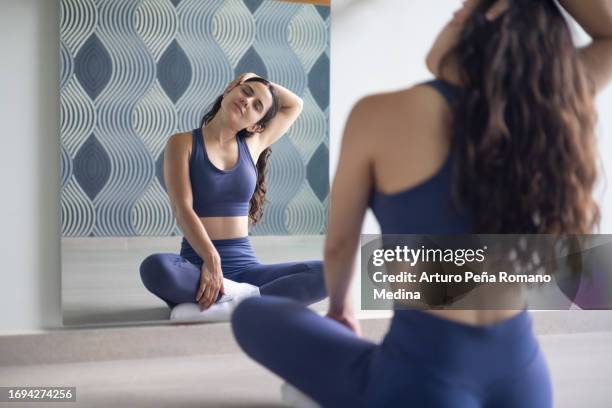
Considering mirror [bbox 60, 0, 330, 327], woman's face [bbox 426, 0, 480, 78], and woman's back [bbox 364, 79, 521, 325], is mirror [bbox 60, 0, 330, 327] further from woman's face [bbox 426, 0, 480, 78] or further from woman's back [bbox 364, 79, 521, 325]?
woman's back [bbox 364, 79, 521, 325]

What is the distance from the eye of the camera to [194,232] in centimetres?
241

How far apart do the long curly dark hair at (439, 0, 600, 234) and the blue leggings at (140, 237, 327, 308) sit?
1009 millimetres

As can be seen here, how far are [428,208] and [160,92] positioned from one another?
1190 millimetres

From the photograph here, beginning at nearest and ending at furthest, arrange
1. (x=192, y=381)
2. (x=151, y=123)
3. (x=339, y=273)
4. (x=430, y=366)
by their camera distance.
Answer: (x=430, y=366)
(x=339, y=273)
(x=192, y=381)
(x=151, y=123)

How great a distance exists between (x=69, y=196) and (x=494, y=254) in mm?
1293

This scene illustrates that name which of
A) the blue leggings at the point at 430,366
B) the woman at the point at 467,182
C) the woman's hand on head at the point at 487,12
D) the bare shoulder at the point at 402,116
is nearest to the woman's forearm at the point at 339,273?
the woman at the point at 467,182

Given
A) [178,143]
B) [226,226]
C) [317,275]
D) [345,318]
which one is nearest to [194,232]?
[226,226]

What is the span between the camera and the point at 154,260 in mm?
2402

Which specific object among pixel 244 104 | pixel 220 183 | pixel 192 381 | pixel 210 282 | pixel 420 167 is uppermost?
pixel 244 104

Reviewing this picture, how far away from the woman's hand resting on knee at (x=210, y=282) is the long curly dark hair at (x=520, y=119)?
1.11 metres

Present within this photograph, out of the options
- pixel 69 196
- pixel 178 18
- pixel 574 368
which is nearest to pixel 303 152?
pixel 178 18

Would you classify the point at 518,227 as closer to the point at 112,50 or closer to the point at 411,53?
the point at 411,53

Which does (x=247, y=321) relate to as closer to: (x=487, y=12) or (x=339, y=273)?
(x=339, y=273)

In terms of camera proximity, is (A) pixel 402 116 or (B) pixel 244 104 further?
(B) pixel 244 104
